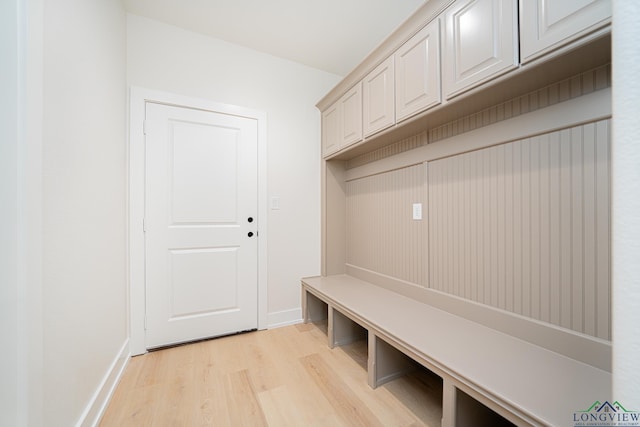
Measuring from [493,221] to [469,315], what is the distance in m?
0.59

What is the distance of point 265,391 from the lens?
1522mm

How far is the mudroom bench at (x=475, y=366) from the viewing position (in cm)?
87

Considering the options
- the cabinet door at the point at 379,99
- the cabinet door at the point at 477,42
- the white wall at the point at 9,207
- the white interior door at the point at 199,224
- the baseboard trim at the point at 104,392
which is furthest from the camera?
the white interior door at the point at 199,224

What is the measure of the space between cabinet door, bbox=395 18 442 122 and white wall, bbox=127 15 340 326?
1205mm

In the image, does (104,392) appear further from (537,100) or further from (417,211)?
(537,100)

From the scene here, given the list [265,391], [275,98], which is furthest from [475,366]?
[275,98]

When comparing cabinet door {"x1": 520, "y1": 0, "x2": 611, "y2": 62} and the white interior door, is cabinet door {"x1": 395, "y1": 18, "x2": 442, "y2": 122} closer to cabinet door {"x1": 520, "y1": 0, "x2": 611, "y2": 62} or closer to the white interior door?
cabinet door {"x1": 520, "y1": 0, "x2": 611, "y2": 62}

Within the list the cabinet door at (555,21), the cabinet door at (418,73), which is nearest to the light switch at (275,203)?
the cabinet door at (418,73)

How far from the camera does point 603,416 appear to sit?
0.78m

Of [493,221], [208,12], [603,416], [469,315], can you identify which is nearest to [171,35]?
[208,12]

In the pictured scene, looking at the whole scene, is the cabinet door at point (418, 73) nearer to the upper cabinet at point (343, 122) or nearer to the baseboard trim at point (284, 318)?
the upper cabinet at point (343, 122)
